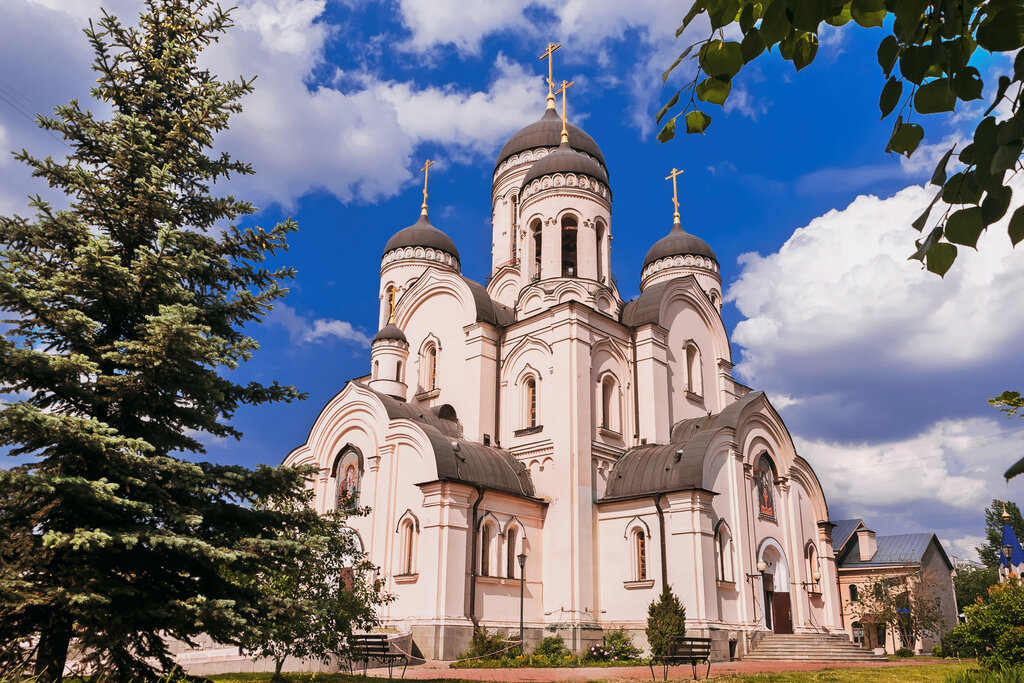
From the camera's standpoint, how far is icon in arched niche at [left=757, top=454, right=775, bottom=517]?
23494 millimetres

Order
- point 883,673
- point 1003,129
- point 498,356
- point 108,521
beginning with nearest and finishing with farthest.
Result: point 1003,129 → point 108,521 → point 883,673 → point 498,356

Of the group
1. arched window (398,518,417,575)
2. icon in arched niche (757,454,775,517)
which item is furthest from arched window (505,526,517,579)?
icon in arched niche (757,454,775,517)

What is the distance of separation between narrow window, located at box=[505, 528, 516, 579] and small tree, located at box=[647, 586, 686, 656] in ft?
13.0

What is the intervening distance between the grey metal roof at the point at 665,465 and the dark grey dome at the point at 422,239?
1517 cm

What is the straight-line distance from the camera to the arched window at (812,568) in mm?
24509

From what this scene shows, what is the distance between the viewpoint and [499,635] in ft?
64.4

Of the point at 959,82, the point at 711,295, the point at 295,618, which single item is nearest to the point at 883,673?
the point at 295,618

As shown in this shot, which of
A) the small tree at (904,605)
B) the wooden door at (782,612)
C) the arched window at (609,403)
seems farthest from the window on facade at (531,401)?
the small tree at (904,605)

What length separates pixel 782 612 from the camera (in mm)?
23078

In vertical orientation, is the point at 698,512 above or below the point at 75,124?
below

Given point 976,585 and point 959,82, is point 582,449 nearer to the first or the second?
point 959,82

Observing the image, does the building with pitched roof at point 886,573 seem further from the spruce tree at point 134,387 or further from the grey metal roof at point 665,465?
the spruce tree at point 134,387

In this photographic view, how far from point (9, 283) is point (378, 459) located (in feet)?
47.2

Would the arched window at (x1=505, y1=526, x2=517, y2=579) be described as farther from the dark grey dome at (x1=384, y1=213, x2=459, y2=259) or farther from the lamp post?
the dark grey dome at (x1=384, y1=213, x2=459, y2=259)
